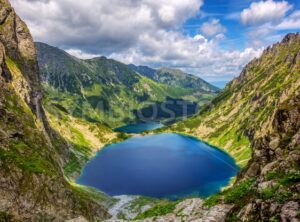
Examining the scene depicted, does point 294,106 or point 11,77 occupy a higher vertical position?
point 11,77

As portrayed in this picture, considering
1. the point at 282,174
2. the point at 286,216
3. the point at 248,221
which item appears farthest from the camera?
the point at 282,174

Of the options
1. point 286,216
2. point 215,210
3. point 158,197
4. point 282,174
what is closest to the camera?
point 286,216

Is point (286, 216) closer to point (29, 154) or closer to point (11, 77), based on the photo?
point (29, 154)

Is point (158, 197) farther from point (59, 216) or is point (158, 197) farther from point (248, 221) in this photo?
point (248, 221)

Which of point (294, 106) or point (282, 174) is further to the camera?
point (294, 106)

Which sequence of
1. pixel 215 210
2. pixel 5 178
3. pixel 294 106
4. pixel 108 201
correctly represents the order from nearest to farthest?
pixel 215 210 < pixel 294 106 < pixel 5 178 < pixel 108 201

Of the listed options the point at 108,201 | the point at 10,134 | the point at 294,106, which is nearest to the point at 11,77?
the point at 10,134

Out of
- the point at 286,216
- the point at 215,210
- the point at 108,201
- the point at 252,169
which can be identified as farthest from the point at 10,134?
the point at 286,216

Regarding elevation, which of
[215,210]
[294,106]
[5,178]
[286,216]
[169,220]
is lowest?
[5,178]

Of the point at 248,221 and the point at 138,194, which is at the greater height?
the point at 248,221
